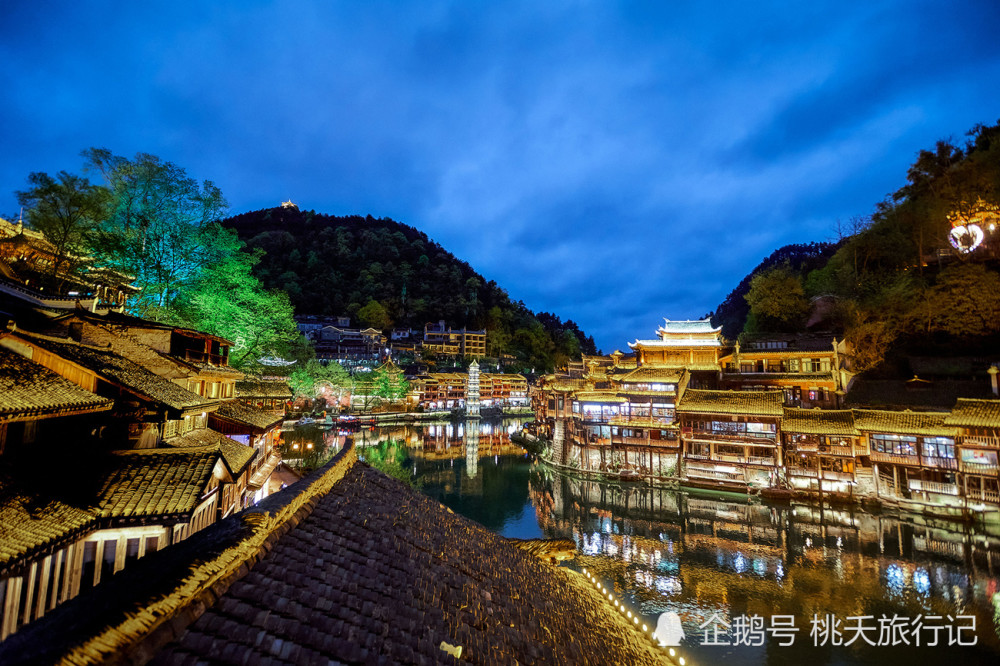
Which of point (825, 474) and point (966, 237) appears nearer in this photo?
point (825, 474)

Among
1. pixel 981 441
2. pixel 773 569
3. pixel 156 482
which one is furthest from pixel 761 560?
pixel 156 482

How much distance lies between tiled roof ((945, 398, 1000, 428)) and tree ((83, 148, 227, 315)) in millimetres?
36465

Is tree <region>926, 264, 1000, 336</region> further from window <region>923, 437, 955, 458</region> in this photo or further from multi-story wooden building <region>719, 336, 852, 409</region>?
window <region>923, 437, 955, 458</region>

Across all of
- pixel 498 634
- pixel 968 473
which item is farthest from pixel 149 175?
pixel 968 473

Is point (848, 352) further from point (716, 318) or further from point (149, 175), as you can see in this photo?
point (716, 318)

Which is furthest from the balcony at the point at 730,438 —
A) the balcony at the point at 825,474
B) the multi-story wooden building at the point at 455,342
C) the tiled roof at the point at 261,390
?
the multi-story wooden building at the point at 455,342

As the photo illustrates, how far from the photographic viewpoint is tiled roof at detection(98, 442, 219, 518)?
22.4 feet

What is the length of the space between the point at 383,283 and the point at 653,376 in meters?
82.0

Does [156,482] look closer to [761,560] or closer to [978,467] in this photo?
[761,560]

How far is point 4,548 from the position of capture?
15.3 feet

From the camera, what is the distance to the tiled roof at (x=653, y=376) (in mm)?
31734

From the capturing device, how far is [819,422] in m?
25.2

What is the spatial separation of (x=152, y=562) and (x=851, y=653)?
17.8 m

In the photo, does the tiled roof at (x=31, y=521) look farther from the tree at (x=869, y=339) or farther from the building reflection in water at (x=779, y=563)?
the tree at (x=869, y=339)
